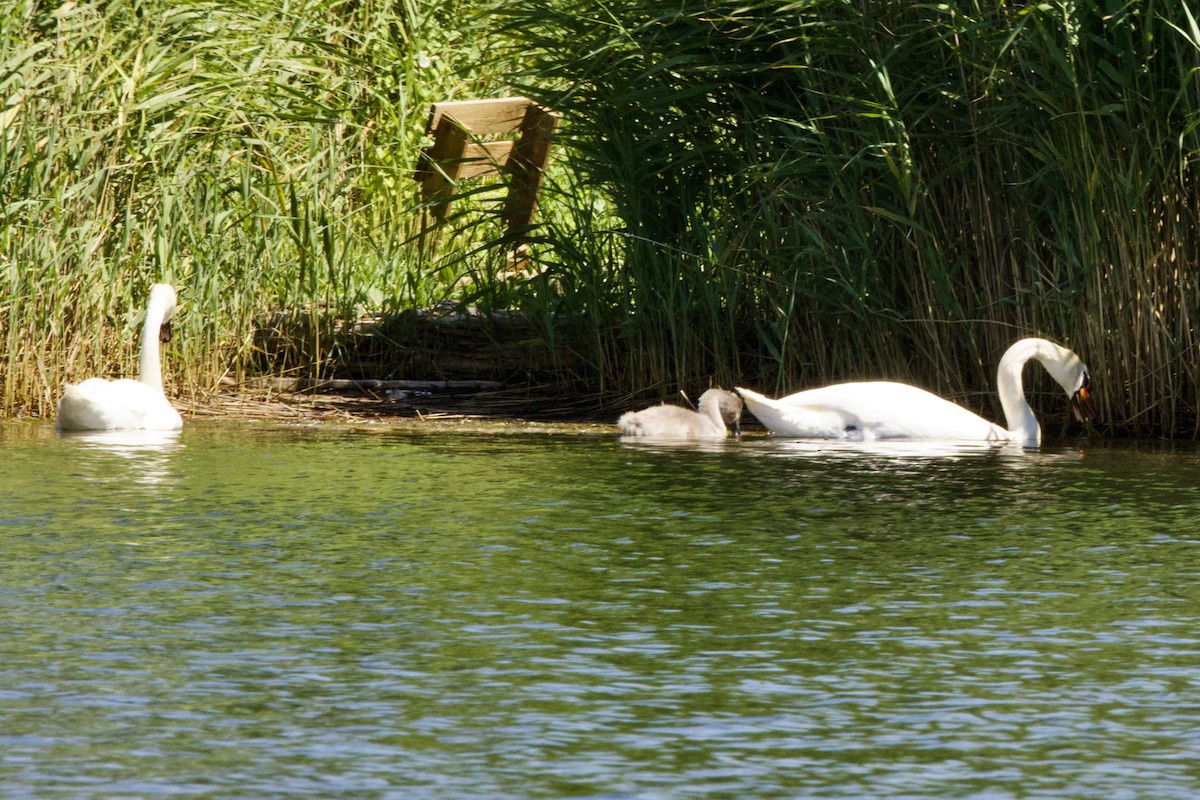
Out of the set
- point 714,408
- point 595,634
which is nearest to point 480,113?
point 714,408

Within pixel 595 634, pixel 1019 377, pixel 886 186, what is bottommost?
pixel 595 634

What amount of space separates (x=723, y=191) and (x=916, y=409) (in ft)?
6.88

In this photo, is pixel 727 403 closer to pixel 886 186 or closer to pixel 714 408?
pixel 714 408

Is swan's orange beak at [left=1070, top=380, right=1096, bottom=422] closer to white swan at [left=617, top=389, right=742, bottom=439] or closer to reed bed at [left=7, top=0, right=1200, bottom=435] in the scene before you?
reed bed at [left=7, top=0, right=1200, bottom=435]

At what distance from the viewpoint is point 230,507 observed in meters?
6.04

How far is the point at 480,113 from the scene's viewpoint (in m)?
12.6

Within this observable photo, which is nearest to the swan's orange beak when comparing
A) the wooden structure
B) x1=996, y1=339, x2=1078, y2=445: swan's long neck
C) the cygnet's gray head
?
x1=996, y1=339, x2=1078, y2=445: swan's long neck

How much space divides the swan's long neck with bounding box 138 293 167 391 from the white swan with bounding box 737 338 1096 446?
8.94 feet

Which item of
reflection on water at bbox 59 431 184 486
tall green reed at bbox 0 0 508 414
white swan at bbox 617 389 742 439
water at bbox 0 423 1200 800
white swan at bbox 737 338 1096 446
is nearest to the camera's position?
water at bbox 0 423 1200 800

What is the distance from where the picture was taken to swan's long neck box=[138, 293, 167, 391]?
28.9 ft

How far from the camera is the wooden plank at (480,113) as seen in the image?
12.4 meters

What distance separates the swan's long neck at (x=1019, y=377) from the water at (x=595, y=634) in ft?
4.30

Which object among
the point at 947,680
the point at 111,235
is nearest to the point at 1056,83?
the point at 111,235

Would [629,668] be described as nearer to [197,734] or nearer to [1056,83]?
[197,734]
